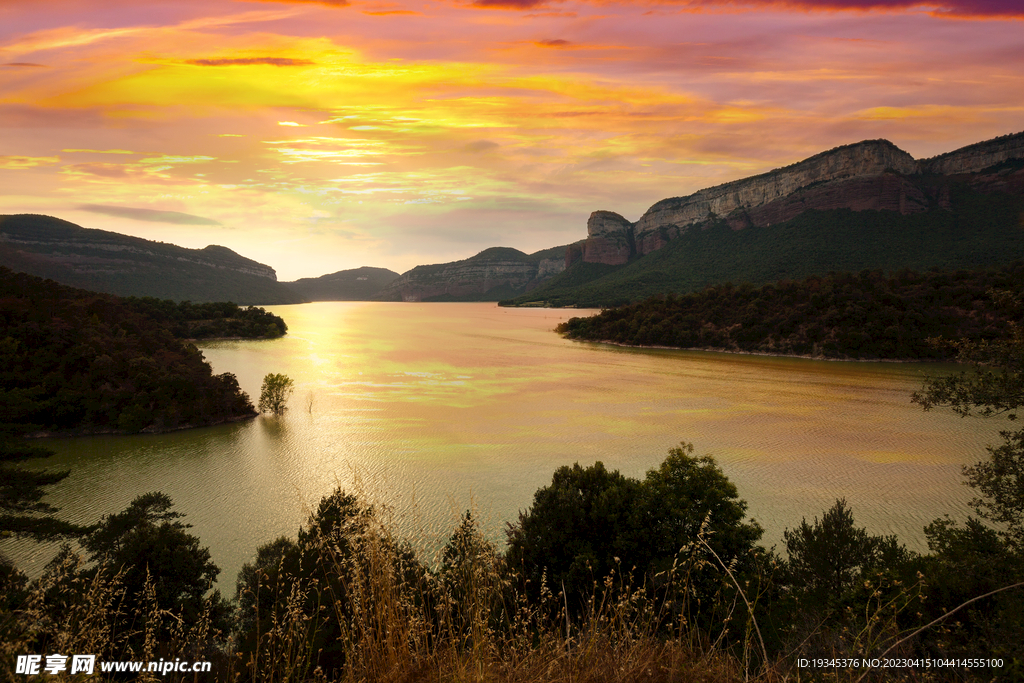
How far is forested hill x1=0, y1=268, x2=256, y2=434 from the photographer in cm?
3161

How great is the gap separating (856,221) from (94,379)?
144055 mm

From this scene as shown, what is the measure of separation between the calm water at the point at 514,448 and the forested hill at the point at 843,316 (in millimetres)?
6938

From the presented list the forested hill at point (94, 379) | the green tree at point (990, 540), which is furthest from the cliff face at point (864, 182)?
the forested hill at point (94, 379)

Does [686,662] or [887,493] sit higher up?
[686,662]

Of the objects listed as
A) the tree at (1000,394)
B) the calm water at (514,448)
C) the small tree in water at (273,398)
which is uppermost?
the tree at (1000,394)

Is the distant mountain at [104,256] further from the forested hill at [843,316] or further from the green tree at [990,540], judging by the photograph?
the green tree at [990,540]

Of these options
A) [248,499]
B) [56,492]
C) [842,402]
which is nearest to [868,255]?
[842,402]

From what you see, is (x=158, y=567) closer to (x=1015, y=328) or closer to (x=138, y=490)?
(x=138, y=490)

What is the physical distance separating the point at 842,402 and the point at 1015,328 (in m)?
34.8

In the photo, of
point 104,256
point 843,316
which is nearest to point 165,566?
point 843,316

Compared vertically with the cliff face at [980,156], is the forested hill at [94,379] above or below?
below

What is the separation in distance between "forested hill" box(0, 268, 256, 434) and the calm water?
1855mm

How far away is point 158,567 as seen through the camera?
11.7 meters

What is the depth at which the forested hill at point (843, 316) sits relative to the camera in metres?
61.2
